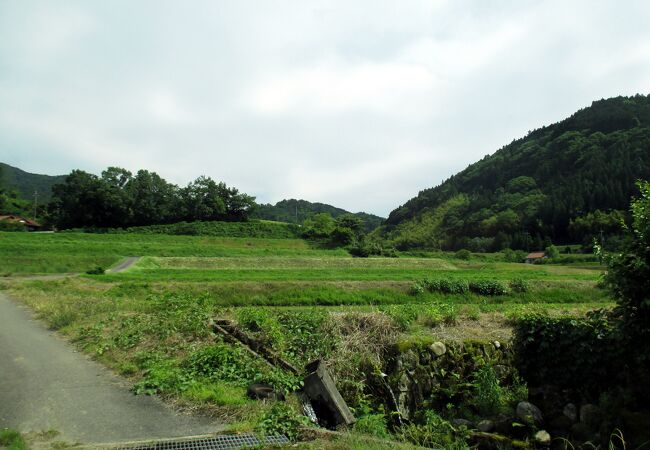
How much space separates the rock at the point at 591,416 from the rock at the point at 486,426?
130 cm

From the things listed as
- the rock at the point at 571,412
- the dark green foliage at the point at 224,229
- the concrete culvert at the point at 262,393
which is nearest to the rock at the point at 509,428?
the rock at the point at 571,412

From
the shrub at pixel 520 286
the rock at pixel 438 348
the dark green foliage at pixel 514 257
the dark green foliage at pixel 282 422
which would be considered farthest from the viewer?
the dark green foliage at pixel 514 257

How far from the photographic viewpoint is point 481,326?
1020cm

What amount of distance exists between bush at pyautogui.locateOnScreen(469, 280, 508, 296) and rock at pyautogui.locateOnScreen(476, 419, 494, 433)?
73.4ft

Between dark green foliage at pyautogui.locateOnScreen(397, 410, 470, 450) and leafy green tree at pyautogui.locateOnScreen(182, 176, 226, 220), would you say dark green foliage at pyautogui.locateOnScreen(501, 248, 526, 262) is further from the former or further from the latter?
dark green foliage at pyautogui.locateOnScreen(397, 410, 470, 450)

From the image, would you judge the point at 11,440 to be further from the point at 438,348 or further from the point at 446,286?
the point at 446,286

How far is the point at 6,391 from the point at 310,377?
15.5ft

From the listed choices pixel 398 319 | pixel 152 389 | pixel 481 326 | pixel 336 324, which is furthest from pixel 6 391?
pixel 481 326

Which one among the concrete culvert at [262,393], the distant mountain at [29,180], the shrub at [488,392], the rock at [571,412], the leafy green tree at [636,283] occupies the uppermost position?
the distant mountain at [29,180]

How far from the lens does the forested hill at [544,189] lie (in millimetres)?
92312

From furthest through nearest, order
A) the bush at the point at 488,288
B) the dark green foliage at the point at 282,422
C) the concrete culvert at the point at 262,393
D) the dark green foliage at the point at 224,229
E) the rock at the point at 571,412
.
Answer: the dark green foliage at the point at 224,229 < the bush at the point at 488,288 < the rock at the point at 571,412 < the concrete culvert at the point at 262,393 < the dark green foliage at the point at 282,422

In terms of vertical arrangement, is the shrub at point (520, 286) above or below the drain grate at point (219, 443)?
below

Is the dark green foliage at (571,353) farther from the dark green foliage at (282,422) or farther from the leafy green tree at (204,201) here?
the leafy green tree at (204,201)

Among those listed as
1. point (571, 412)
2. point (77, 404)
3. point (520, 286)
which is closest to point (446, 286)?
point (520, 286)
